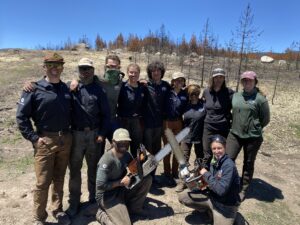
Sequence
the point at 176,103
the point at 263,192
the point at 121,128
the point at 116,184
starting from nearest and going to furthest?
the point at 116,184 → the point at 121,128 → the point at 176,103 → the point at 263,192

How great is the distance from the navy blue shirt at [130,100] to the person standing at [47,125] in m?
0.99

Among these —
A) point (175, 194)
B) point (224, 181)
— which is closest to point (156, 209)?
point (175, 194)

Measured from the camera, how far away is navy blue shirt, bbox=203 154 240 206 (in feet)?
14.1

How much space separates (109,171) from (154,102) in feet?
4.67

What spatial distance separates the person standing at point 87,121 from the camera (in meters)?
4.30

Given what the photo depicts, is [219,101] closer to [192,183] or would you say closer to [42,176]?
[192,183]

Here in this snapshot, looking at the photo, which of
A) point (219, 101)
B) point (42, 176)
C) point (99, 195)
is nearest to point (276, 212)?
point (219, 101)

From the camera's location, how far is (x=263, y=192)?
6145 mm

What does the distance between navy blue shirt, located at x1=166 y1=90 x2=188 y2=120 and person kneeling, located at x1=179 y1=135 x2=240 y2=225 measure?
0.98 m

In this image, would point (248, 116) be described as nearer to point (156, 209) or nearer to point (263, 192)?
point (263, 192)

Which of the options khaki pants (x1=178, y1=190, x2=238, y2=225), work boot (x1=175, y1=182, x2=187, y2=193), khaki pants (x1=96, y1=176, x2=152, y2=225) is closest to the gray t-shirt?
khaki pants (x1=96, y1=176, x2=152, y2=225)

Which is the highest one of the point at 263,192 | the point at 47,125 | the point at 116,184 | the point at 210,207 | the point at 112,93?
the point at 112,93

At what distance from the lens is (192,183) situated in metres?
4.50

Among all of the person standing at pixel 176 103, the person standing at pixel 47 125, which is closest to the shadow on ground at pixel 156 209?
the person standing at pixel 176 103
